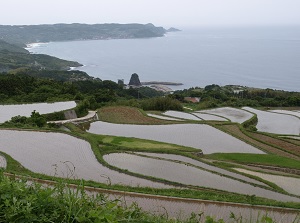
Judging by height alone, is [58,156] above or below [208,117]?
above

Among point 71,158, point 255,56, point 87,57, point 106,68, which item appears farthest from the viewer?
point 87,57

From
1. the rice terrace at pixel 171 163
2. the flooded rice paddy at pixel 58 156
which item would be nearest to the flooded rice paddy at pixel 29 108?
the rice terrace at pixel 171 163

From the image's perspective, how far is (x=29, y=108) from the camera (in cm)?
2217

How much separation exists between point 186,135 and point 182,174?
6486mm

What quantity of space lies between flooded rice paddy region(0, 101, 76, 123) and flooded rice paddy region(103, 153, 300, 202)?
920 cm

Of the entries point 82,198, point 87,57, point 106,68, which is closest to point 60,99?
point 82,198

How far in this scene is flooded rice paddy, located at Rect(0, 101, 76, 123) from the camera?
20.2 m

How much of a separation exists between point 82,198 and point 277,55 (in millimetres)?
112640

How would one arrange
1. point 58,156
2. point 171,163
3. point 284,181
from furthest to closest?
point 171,163, point 58,156, point 284,181

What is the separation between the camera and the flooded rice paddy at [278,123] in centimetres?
2309

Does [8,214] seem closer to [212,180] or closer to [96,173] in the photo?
[96,173]

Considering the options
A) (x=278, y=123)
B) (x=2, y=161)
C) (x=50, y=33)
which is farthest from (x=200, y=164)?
(x=50, y=33)

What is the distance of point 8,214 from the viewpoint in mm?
2955

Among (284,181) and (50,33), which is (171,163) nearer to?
(284,181)
